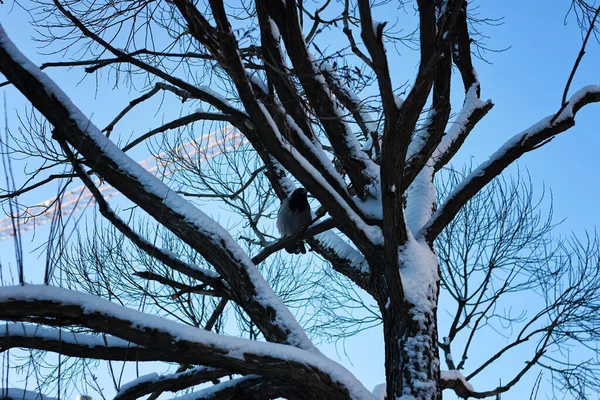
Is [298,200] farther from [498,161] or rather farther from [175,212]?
[175,212]

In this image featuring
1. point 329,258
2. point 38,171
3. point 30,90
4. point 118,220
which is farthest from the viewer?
point 329,258

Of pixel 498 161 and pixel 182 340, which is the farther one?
pixel 498 161

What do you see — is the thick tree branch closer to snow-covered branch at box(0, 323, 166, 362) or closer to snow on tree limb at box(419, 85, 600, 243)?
snow on tree limb at box(419, 85, 600, 243)

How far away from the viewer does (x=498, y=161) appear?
4328 mm

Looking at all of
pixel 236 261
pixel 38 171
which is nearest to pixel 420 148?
pixel 236 261

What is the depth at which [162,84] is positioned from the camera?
4637mm

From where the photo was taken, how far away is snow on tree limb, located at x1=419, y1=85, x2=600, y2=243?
14.0 ft

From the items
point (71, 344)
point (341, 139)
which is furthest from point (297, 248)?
point (71, 344)

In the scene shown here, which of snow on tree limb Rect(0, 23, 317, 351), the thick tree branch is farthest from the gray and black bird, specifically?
snow on tree limb Rect(0, 23, 317, 351)

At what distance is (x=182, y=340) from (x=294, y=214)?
149 inches

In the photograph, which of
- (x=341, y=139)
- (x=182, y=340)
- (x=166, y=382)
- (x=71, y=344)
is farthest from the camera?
(x=341, y=139)

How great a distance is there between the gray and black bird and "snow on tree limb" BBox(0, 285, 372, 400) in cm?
288

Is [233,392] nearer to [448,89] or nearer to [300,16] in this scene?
[300,16]

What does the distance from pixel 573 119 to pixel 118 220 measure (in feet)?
11.3
